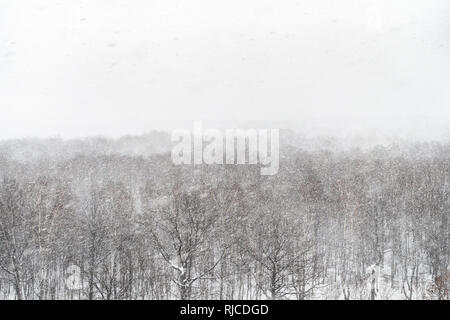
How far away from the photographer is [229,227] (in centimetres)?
3869

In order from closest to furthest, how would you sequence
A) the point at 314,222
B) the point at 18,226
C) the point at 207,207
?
the point at 18,226, the point at 207,207, the point at 314,222

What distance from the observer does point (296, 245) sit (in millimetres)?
35531

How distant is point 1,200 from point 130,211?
11190 millimetres

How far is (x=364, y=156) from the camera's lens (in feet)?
208

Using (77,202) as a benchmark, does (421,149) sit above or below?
above

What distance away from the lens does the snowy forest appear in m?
30.0

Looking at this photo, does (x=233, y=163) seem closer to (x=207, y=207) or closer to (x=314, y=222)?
(x=314, y=222)

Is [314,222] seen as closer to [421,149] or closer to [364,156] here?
[364,156]

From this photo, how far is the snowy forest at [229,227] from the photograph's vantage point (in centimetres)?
2997
